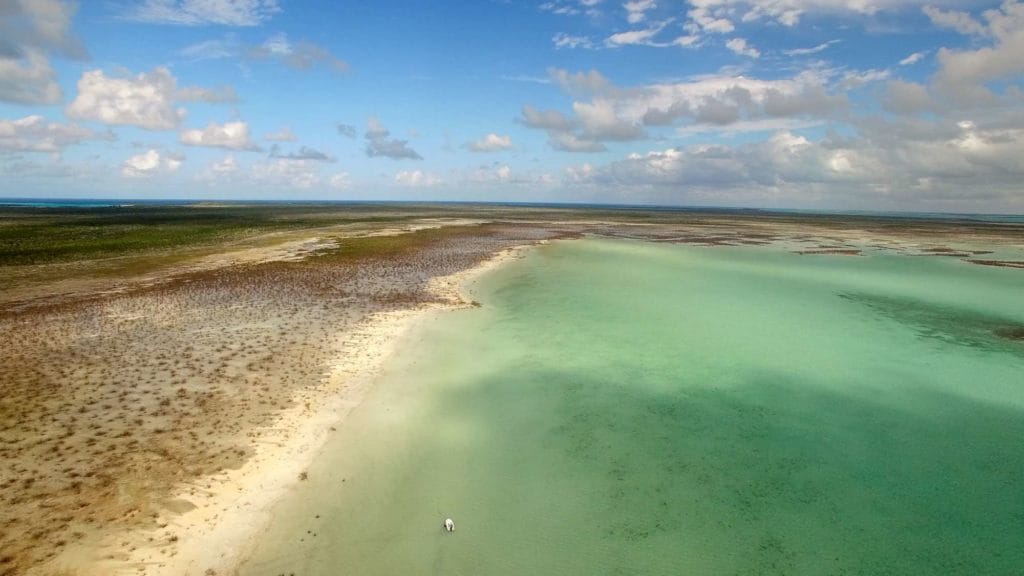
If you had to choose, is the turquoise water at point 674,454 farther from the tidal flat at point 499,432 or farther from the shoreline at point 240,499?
the shoreline at point 240,499

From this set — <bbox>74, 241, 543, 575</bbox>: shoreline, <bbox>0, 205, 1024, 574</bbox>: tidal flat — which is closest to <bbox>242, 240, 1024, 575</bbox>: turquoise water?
<bbox>0, 205, 1024, 574</bbox>: tidal flat

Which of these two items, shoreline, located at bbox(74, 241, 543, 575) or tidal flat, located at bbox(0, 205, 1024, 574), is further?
tidal flat, located at bbox(0, 205, 1024, 574)

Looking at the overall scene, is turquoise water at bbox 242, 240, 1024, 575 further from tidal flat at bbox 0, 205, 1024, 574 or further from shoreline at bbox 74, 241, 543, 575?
shoreline at bbox 74, 241, 543, 575

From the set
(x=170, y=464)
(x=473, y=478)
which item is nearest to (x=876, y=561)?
(x=473, y=478)

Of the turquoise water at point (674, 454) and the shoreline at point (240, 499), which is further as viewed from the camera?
the turquoise water at point (674, 454)

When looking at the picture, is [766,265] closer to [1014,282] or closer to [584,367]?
[1014,282]

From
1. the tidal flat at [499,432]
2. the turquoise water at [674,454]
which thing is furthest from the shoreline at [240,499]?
the turquoise water at [674,454]
